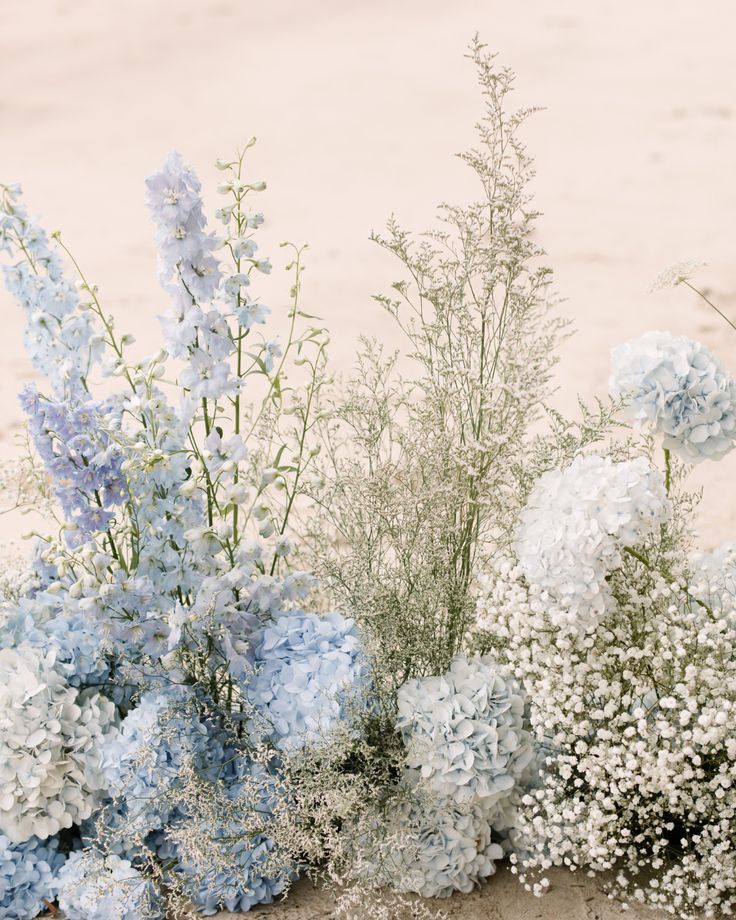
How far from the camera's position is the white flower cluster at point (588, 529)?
195cm

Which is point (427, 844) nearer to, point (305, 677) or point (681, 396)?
point (305, 677)

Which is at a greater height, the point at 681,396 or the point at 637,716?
the point at 681,396

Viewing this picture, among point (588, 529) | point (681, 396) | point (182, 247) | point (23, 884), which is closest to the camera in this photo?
point (588, 529)

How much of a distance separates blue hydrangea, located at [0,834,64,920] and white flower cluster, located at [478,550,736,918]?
893 mm

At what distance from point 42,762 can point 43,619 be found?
354 mm

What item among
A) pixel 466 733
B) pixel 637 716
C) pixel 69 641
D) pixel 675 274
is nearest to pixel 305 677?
pixel 466 733

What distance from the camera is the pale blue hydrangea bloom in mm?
2143

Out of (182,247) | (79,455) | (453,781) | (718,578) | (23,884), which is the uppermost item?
(182,247)

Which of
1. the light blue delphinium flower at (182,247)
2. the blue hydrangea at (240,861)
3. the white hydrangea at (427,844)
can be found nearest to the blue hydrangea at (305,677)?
the blue hydrangea at (240,861)

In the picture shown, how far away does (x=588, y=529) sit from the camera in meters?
1.95

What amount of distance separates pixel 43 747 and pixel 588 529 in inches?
41.9

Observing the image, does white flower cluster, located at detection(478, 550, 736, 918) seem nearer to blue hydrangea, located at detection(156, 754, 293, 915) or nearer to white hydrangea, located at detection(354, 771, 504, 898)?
white hydrangea, located at detection(354, 771, 504, 898)

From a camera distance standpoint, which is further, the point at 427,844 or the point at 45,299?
the point at 45,299

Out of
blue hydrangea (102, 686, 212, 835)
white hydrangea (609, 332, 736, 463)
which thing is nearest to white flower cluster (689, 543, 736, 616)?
white hydrangea (609, 332, 736, 463)
